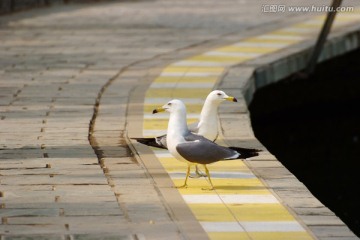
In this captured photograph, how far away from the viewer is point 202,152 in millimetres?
9836

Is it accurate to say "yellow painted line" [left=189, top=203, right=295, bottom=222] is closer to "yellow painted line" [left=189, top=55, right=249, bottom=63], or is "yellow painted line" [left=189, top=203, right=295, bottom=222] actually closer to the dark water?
the dark water

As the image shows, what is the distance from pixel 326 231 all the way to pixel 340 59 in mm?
15683

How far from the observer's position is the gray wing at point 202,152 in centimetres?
984

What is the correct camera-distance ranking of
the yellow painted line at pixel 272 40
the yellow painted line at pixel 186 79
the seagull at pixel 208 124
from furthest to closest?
the yellow painted line at pixel 272 40 → the yellow painted line at pixel 186 79 → the seagull at pixel 208 124

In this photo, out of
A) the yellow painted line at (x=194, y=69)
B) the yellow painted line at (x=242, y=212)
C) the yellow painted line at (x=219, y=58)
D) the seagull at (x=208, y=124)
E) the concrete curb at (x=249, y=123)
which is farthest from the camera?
the yellow painted line at (x=219, y=58)

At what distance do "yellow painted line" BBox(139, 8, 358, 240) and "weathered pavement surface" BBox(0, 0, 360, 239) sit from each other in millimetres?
196

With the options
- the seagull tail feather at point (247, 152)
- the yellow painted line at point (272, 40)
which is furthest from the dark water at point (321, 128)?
the seagull tail feather at point (247, 152)

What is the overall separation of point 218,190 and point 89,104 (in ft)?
15.6

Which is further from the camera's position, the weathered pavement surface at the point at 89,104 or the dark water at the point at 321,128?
the dark water at the point at 321,128

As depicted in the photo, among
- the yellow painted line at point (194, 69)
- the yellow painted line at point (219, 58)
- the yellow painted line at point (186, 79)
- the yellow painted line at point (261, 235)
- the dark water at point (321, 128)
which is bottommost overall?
the dark water at point (321, 128)

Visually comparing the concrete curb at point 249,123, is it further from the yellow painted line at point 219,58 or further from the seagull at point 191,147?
the seagull at point 191,147

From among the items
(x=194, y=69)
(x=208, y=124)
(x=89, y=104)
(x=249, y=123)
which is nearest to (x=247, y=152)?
(x=208, y=124)

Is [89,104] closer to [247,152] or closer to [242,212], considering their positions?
[247,152]

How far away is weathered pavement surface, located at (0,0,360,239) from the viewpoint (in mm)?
8883
